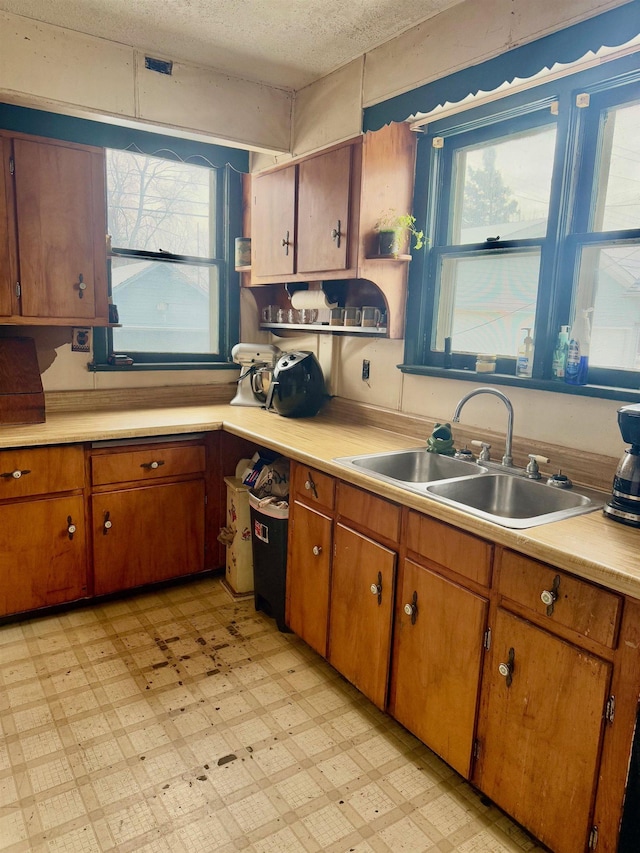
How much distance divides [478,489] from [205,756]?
4.23 ft

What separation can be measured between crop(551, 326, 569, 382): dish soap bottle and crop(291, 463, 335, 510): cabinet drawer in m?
0.91

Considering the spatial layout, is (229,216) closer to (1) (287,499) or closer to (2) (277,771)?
(1) (287,499)

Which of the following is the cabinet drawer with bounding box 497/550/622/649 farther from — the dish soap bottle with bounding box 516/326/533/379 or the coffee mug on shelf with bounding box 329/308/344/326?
the coffee mug on shelf with bounding box 329/308/344/326

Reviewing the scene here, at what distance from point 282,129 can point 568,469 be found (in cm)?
229

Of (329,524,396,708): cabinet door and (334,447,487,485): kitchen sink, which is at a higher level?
(334,447,487,485): kitchen sink

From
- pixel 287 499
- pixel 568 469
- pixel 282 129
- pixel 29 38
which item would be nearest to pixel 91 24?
pixel 29 38

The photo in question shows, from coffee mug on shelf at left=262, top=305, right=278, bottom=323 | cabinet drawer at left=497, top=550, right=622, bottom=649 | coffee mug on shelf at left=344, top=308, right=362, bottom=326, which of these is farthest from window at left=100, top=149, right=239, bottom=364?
cabinet drawer at left=497, top=550, right=622, bottom=649

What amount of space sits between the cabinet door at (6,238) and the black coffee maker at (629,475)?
2556mm

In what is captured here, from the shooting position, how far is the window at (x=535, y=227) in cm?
200

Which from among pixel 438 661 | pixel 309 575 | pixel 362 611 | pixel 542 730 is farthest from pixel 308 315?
pixel 542 730

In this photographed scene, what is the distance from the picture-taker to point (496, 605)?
167 cm

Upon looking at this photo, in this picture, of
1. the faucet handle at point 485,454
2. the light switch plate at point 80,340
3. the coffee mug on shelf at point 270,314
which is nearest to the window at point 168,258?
the light switch plate at point 80,340

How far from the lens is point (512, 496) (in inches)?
83.0

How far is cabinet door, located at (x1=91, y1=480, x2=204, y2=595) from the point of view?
9.40ft
